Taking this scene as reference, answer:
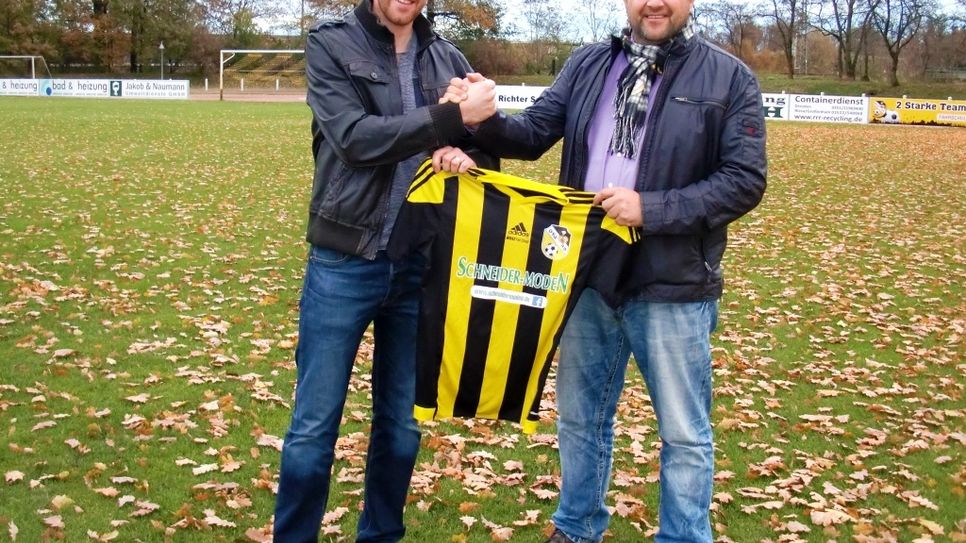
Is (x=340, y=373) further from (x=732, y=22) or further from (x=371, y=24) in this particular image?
(x=732, y=22)

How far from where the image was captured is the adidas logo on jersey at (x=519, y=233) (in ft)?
12.0

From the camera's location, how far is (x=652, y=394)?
366 cm

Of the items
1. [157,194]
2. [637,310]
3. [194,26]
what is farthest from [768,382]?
[194,26]

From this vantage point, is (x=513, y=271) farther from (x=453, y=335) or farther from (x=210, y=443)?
(x=210, y=443)

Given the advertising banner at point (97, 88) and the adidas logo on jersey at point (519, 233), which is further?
the advertising banner at point (97, 88)

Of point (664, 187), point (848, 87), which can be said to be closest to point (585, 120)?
point (664, 187)

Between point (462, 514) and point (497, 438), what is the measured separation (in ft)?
3.49

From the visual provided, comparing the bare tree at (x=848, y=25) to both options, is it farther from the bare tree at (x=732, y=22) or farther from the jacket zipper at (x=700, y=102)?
the jacket zipper at (x=700, y=102)

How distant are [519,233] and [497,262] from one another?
144 mm

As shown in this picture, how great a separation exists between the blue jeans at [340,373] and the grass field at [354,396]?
810 millimetres

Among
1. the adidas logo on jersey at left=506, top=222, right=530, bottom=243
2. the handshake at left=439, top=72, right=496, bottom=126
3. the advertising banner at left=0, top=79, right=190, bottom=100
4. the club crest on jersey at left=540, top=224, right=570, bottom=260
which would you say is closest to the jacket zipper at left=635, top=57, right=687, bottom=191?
the club crest on jersey at left=540, top=224, right=570, bottom=260

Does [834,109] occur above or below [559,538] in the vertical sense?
above

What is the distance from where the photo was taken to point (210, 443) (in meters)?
5.43

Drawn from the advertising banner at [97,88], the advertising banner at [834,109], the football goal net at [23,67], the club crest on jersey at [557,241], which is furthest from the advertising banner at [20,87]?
the club crest on jersey at [557,241]
